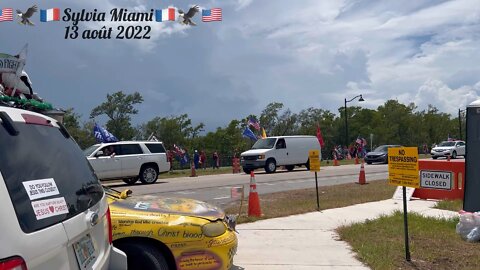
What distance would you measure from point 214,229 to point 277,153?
2373 cm

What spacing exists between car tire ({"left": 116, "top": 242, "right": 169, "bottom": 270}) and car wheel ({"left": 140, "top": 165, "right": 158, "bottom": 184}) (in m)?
17.7

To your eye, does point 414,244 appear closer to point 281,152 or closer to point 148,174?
point 148,174

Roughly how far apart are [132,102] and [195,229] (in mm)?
51482

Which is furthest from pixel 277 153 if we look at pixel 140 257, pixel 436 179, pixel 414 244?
pixel 140 257

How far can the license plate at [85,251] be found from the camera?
2880 mm

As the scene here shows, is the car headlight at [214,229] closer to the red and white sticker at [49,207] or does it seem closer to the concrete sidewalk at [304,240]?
the concrete sidewalk at [304,240]

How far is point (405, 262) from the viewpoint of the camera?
6.46 meters

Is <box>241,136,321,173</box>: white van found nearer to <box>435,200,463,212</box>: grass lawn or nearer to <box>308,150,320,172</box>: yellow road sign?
<box>308,150,320,172</box>: yellow road sign

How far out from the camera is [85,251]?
9.98ft

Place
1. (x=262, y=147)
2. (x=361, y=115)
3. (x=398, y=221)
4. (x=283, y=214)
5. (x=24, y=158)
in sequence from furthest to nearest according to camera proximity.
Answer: (x=361, y=115)
(x=262, y=147)
(x=283, y=214)
(x=398, y=221)
(x=24, y=158)

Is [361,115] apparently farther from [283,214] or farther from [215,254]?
[215,254]

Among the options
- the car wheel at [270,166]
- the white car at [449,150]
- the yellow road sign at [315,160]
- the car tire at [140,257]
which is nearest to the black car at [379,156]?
the white car at [449,150]

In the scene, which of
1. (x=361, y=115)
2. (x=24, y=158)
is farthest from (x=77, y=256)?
(x=361, y=115)

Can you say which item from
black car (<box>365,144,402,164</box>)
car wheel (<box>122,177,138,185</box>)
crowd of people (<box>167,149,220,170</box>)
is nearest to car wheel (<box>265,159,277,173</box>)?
car wheel (<box>122,177,138,185</box>)
